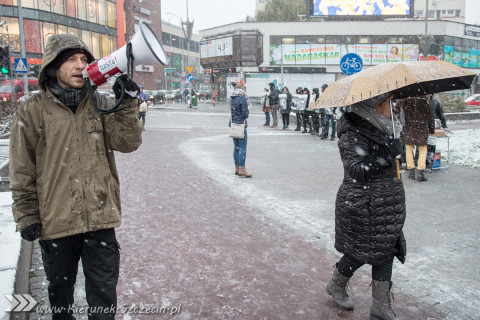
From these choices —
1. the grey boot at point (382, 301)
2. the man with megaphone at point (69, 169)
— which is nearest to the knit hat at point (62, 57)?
the man with megaphone at point (69, 169)

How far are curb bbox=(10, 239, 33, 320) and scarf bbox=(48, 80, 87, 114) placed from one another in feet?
5.39

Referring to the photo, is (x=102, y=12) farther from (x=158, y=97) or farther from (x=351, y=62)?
(x=351, y=62)

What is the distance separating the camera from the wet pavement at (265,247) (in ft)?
11.4

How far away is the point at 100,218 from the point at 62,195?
0.26m

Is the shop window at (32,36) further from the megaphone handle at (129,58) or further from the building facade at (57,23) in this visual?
the megaphone handle at (129,58)

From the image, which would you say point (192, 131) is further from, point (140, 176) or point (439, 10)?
point (439, 10)

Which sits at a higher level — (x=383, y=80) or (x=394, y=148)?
(x=383, y=80)

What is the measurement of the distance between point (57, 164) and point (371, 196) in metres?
2.14

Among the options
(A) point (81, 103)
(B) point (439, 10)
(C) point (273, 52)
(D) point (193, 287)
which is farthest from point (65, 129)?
(B) point (439, 10)

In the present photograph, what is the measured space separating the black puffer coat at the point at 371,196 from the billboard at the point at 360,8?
42.0 metres

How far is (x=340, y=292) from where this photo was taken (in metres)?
3.40

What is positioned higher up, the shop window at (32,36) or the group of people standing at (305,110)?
the shop window at (32,36)

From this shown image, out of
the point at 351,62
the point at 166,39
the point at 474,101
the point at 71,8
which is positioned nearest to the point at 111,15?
the point at 71,8

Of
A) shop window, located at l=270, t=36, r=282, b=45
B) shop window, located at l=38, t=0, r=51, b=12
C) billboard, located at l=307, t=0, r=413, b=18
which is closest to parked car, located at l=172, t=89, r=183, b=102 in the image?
shop window, located at l=270, t=36, r=282, b=45
